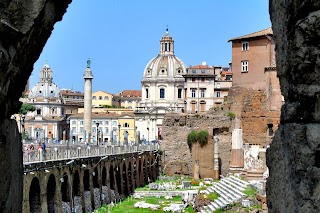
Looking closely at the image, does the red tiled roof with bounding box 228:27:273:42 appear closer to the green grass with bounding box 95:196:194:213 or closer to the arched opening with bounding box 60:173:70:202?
the green grass with bounding box 95:196:194:213

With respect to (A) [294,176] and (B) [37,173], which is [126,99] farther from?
(A) [294,176]

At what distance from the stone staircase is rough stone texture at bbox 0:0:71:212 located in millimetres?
20180

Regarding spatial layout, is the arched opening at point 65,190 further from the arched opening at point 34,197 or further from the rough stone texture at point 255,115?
the rough stone texture at point 255,115

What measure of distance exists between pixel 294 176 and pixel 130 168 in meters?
41.3

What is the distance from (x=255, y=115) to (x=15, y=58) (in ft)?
123

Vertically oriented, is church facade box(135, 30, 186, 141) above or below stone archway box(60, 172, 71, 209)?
above

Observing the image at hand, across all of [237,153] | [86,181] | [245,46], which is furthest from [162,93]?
[86,181]

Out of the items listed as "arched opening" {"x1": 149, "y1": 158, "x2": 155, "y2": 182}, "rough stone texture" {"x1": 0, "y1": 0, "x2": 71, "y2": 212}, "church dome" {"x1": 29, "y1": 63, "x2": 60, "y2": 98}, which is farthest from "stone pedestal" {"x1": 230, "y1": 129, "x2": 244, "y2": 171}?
"church dome" {"x1": 29, "y1": 63, "x2": 60, "y2": 98}

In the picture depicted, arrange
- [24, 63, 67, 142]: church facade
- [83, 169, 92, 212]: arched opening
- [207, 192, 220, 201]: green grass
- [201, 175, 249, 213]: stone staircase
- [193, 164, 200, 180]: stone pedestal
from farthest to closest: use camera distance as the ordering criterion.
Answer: [24, 63, 67, 142]: church facade
[193, 164, 200, 180]: stone pedestal
[83, 169, 92, 212]: arched opening
[207, 192, 220, 201]: green grass
[201, 175, 249, 213]: stone staircase

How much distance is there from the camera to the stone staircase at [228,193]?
94.0 feet

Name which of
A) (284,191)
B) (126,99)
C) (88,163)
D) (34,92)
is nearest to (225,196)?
(88,163)

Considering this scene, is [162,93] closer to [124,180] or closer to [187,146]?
[187,146]

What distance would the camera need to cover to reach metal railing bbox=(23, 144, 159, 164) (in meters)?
27.1

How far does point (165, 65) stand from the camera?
9906 centimetres
